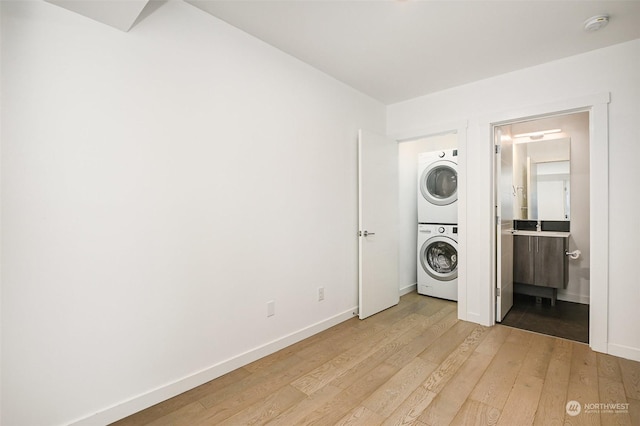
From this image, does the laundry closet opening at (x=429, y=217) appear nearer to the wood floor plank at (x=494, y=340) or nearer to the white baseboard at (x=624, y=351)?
the wood floor plank at (x=494, y=340)

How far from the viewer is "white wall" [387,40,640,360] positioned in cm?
229

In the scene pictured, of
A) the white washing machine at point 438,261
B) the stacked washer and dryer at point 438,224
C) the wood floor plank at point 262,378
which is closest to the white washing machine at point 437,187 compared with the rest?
the stacked washer and dryer at point 438,224

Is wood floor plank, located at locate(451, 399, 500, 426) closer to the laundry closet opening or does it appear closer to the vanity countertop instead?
the laundry closet opening

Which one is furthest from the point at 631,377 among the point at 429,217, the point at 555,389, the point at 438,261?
the point at 429,217

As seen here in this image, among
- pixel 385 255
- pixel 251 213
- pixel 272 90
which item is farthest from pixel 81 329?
pixel 385 255

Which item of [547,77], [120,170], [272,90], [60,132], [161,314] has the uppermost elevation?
[547,77]

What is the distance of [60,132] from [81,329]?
100cm

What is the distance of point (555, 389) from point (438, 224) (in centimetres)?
224

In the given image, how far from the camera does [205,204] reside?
2.01 metres

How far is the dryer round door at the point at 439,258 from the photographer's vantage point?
12.6 feet

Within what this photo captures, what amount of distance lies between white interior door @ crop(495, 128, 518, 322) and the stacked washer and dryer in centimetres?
57

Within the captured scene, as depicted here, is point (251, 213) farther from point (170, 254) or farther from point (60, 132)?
point (60, 132)

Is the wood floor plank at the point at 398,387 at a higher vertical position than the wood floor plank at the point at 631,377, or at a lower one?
lower

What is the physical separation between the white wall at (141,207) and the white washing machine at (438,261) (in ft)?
6.64
